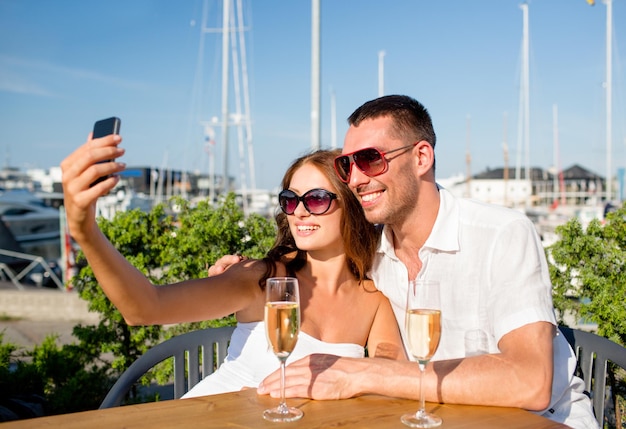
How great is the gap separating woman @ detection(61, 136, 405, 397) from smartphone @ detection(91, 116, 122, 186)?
0.85 metres

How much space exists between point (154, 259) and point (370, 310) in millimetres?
2734

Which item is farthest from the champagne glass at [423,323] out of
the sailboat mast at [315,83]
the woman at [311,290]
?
the sailboat mast at [315,83]

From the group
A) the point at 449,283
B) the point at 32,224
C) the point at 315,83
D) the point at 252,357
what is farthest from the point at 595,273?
the point at 32,224

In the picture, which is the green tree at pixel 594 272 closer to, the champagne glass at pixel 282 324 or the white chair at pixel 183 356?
the white chair at pixel 183 356

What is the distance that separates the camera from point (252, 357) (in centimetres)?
292

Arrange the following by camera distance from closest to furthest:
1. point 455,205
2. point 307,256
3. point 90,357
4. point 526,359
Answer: point 526,359, point 455,205, point 307,256, point 90,357

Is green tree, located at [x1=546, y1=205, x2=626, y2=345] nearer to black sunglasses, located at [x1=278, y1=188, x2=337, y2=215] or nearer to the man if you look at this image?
the man

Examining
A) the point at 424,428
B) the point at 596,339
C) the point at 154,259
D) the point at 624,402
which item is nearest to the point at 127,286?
the point at 424,428

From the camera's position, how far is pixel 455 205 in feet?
9.25

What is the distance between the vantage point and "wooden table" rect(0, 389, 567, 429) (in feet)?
5.80

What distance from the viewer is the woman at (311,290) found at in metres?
2.73

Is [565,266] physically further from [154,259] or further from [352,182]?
[154,259]

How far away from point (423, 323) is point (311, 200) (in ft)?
4.31

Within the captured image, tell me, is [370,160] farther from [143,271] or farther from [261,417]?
[143,271]
